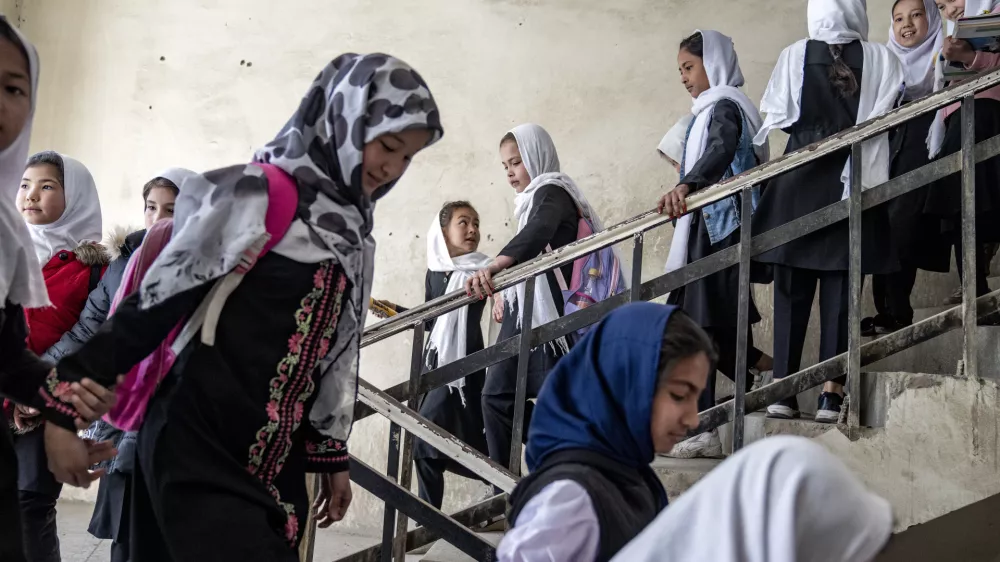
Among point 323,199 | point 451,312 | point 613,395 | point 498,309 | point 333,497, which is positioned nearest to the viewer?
point 613,395

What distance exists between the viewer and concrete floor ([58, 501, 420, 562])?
4.36 m

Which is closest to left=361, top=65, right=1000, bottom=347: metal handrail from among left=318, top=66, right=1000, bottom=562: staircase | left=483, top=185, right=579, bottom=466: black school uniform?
left=318, top=66, right=1000, bottom=562: staircase

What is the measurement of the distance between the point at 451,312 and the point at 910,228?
6.53 feet

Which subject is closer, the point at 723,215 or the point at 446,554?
the point at 446,554

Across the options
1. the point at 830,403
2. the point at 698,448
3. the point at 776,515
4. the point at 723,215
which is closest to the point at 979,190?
the point at 723,215

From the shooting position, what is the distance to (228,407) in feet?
5.53

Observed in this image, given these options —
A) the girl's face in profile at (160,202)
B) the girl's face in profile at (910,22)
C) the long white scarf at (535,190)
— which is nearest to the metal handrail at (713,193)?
the long white scarf at (535,190)

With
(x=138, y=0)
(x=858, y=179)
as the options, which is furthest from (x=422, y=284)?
(x=858, y=179)

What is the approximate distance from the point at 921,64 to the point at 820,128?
1068mm

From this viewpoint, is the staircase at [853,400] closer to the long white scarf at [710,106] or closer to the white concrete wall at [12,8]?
the long white scarf at [710,106]

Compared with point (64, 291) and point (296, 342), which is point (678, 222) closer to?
point (64, 291)

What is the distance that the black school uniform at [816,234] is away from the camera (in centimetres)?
324

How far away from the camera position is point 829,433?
277 centimetres

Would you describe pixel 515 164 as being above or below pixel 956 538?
above
